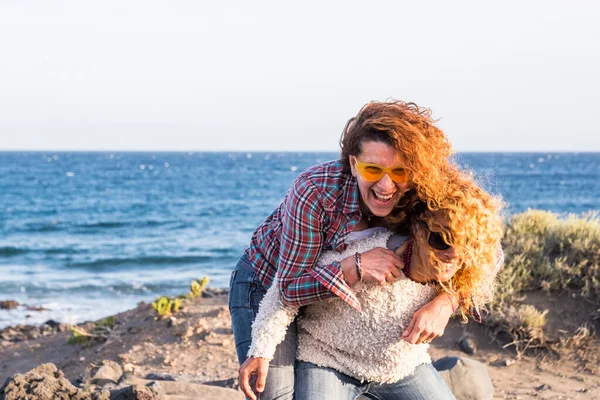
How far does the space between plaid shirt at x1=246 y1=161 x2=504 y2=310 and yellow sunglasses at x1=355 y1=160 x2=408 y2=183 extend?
14cm

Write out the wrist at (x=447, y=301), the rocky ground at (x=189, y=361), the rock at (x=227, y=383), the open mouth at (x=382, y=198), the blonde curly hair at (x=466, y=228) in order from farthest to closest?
1. the rock at (x=227, y=383)
2. the rocky ground at (x=189, y=361)
3. the wrist at (x=447, y=301)
4. the open mouth at (x=382, y=198)
5. the blonde curly hair at (x=466, y=228)

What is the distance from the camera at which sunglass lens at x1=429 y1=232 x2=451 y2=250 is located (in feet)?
10.1

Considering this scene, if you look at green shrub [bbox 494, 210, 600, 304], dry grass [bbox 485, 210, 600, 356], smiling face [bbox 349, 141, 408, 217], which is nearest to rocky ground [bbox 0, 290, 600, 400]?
dry grass [bbox 485, 210, 600, 356]

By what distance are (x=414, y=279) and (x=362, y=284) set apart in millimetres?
239

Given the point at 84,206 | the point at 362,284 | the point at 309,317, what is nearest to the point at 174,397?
the point at 309,317

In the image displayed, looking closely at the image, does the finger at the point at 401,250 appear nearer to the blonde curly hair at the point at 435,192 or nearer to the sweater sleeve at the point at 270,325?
the blonde curly hair at the point at 435,192

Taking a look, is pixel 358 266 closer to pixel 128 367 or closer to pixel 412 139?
pixel 412 139

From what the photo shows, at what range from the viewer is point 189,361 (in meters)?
6.84

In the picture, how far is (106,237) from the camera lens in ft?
82.2

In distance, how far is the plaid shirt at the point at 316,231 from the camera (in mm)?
3168

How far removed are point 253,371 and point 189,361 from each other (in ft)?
12.3

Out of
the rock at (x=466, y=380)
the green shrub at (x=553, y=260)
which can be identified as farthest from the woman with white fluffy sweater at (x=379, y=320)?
→ the green shrub at (x=553, y=260)

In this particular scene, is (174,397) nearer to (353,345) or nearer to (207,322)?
(353,345)

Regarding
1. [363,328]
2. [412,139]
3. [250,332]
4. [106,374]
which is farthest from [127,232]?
[412,139]
